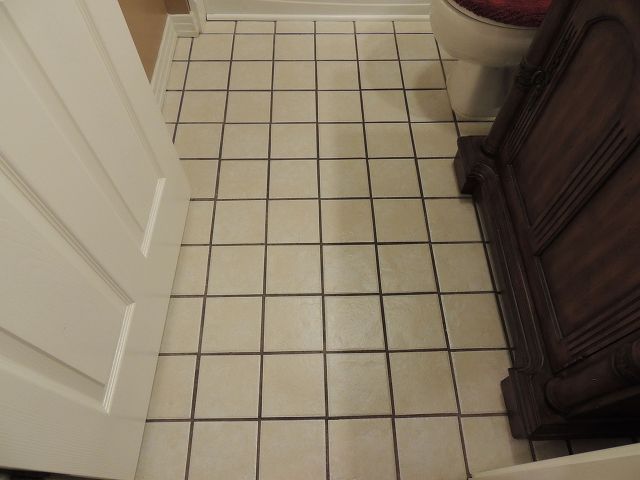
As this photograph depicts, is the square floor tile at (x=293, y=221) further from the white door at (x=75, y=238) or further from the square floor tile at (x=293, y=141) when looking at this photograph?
the white door at (x=75, y=238)

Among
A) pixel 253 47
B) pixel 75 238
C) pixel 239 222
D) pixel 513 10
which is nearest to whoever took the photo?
pixel 75 238

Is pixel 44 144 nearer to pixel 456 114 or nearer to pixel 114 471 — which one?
pixel 114 471

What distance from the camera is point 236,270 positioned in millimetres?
1235

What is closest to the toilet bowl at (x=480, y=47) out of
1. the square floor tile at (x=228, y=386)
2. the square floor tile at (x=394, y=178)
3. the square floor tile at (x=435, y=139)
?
the square floor tile at (x=435, y=139)

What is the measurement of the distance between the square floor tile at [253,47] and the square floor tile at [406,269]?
3.26 feet

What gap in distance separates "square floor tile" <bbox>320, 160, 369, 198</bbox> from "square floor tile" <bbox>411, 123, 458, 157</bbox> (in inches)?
8.7

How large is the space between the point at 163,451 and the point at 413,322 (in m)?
0.71

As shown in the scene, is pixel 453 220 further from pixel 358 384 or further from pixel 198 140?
pixel 198 140

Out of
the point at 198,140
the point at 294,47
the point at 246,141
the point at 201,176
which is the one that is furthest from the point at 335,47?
the point at 201,176

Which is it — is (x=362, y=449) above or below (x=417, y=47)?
below

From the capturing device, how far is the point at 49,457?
Result: 0.65m

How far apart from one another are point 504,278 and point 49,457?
41.8 inches

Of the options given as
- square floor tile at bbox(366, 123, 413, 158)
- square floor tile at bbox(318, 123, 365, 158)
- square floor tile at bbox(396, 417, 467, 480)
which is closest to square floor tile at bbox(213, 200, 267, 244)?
square floor tile at bbox(318, 123, 365, 158)

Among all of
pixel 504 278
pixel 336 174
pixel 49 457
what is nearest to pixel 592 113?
pixel 504 278
